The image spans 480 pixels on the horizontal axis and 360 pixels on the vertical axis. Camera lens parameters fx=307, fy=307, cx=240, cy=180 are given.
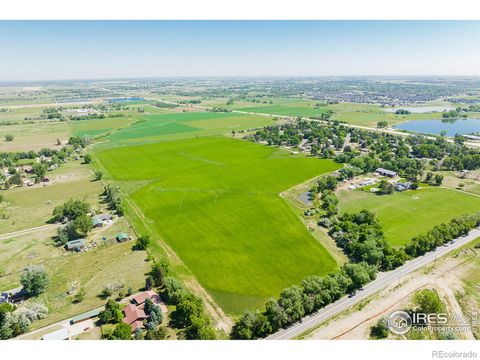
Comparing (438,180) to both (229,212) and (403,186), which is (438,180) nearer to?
(403,186)

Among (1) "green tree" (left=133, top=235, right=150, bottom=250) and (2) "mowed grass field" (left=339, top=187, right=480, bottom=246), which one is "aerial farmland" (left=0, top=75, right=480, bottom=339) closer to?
(1) "green tree" (left=133, top=235, right=150, bottom=250)

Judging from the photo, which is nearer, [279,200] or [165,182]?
[279,200]

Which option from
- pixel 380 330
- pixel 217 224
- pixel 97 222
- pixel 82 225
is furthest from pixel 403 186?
pixel 82 225

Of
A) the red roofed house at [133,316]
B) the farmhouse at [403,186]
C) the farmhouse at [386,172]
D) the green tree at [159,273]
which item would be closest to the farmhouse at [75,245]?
the green tree at [159,273]

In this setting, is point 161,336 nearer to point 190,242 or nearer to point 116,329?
point 116,329

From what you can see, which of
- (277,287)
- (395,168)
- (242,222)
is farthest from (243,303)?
(395,168)

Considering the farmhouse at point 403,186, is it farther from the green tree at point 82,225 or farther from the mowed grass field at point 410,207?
the green tree at point 82,225

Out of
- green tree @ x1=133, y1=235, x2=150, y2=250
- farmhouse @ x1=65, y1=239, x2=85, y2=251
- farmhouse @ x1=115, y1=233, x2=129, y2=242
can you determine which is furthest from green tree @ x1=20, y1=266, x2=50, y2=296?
green tree @ x1=133, y1=235, x2=150, y2=250
